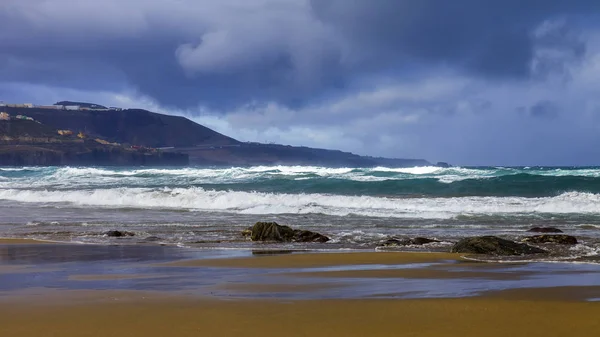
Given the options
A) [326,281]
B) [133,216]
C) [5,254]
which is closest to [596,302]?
[326,281]

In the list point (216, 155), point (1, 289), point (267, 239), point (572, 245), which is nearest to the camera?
point (1, 289)

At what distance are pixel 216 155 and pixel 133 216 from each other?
12543cm

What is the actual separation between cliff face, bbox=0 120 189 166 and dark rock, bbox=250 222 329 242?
356 ft

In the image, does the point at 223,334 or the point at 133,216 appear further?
the point at 133,216

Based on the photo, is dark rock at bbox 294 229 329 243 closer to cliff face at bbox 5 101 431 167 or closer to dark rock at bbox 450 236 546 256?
dark rock at bbox 450 236 546 256

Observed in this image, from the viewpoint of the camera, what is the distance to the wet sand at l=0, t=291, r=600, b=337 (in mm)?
5113

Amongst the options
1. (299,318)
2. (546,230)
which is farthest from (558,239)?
(299,318)

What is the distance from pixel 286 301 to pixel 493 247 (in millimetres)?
5213

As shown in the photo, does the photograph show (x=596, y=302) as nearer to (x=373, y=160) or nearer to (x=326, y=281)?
(x=326, y=281)

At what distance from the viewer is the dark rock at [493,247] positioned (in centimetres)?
1042

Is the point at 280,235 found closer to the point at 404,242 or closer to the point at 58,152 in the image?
the point at 404,242

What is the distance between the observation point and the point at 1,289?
7148mm

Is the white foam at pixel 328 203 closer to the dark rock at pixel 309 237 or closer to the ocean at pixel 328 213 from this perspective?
the ocean at pixel 328 213

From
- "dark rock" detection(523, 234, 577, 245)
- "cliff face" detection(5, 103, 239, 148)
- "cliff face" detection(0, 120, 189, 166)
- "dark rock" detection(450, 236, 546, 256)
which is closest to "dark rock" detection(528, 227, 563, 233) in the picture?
"dark rock" detection(523, 234, 577, 245)
